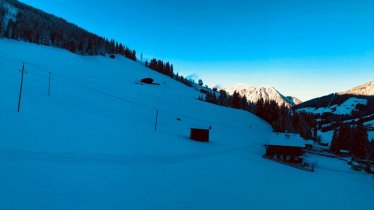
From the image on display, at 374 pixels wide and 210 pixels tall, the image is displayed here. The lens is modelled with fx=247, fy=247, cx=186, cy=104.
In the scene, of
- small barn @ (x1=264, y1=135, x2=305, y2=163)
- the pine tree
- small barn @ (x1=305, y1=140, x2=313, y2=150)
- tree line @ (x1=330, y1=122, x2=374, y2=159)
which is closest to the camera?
small barn @ (x1=264, y1=135, x2=305, y2=163)

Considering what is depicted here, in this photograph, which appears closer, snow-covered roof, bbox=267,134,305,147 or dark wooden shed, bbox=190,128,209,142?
snow-covered roof, bbox=267,134,305,147

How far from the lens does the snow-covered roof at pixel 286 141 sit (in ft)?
160

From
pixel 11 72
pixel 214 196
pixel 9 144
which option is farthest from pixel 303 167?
pixel 11 72

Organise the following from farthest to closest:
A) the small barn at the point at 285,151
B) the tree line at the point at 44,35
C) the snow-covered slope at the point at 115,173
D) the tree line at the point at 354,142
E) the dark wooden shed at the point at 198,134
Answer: the tree line at the point at 44,35
the tree line at the point at 354,142
the dark wooden shed at the point at 198,134
the small barn at the point at 285,151
the snow-covered slope at the point at 115,173

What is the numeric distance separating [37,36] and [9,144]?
122024 mm

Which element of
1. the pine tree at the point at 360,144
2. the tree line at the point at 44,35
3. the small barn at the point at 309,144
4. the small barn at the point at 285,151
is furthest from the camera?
the tree line at the point at 44,35

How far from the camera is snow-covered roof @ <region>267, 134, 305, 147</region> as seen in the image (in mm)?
48909

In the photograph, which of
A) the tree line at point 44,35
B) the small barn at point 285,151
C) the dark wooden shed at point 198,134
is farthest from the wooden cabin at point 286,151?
the tree line at point 44,35

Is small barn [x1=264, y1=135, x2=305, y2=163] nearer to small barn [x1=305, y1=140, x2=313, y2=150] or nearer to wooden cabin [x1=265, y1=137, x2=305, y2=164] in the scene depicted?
wooden cabin [x1=265, y1=137, x2=305, y2=164]

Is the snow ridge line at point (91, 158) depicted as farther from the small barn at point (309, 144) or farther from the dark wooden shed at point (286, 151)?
the small barn at point (309, 144)

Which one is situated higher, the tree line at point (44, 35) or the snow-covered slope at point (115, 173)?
the tree line at point (44, 35)

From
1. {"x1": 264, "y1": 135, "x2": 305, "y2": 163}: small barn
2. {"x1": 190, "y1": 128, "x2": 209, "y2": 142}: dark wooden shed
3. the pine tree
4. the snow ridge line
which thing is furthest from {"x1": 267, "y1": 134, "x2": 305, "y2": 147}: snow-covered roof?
the pine tree

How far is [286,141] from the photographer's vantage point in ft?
165

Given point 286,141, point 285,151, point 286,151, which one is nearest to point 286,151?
point 286,151
